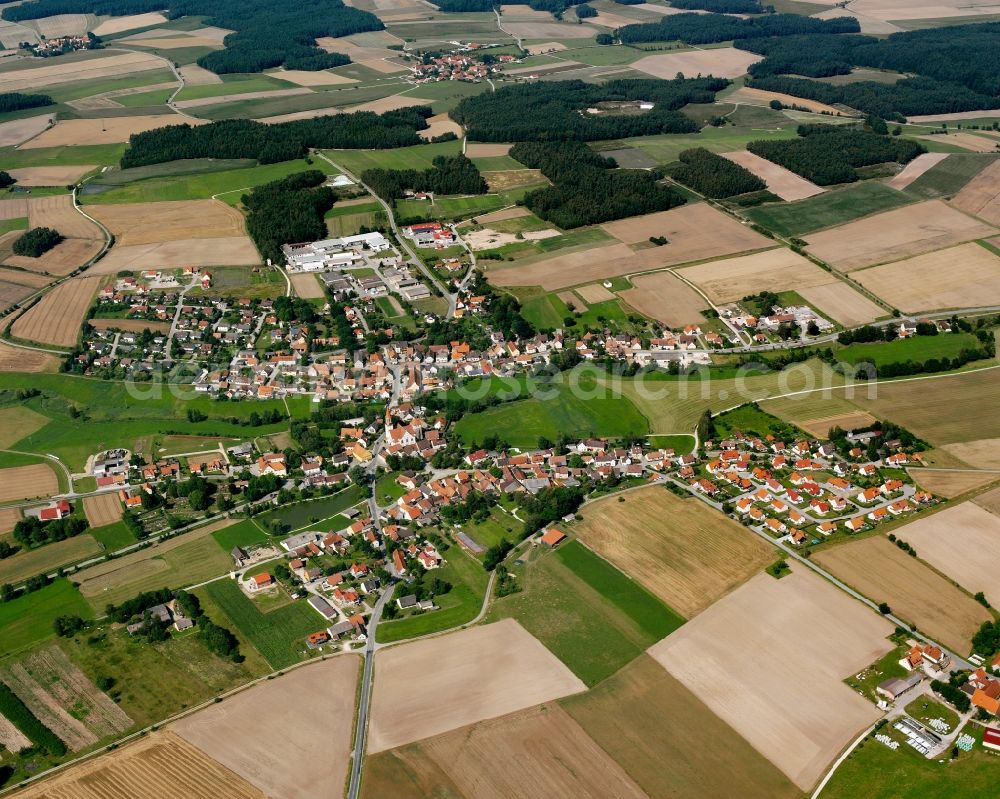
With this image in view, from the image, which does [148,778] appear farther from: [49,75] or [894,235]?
[49,75]

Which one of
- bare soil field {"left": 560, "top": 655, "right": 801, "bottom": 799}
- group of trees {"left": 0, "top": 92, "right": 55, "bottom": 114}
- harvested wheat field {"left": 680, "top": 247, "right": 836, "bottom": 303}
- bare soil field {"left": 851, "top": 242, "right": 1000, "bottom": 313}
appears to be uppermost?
group of trees {"left": 0, "top": 92, "right": 55, "bottom": 114}

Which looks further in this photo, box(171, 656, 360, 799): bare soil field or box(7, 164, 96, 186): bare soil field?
box(7, 164, 96, 186): bare soil field

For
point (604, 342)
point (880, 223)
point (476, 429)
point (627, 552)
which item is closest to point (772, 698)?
point (627, 552)

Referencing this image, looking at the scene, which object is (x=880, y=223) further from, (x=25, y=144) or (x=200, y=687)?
(x=25, y=144)

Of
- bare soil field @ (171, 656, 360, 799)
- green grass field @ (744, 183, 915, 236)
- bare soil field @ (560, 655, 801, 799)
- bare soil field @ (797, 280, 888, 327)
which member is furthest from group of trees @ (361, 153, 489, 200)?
bare soil field @ (560, 655, 801, 799)

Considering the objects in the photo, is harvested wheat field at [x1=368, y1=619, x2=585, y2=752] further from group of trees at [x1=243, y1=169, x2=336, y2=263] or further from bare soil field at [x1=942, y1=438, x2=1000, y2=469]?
group of trees at [x1=243, y1=169, x2=336, y2=263]

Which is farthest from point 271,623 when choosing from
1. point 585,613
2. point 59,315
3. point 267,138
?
point 267,138
